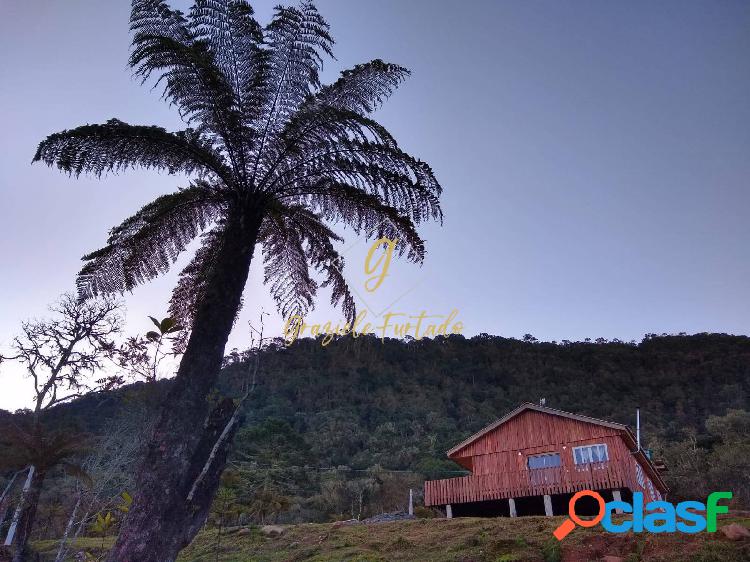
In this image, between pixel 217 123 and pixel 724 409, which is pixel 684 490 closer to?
pixel 724 409

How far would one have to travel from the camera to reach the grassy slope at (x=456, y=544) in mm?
11070

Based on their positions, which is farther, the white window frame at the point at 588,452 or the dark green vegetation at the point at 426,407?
the dark green vegetation at the point at 426,407

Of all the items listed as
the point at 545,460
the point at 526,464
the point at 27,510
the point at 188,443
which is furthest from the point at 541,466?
the point at 188,443

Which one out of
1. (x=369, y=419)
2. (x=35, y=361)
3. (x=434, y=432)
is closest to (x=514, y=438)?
(x=35, y=361)

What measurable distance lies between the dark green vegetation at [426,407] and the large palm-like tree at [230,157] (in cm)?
270

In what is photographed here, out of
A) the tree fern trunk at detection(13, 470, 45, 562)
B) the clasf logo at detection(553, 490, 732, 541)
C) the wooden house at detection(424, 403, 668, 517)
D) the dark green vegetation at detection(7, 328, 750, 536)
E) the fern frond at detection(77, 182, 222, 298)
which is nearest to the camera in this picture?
the fern frond at detection(77, 182, 222, 298)

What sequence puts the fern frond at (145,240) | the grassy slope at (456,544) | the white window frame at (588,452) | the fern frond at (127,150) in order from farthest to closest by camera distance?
the white window frame at (588,452)
the grassy slope at (456,544)
the fern frond at (145,240)
the fern frond at (127,150)

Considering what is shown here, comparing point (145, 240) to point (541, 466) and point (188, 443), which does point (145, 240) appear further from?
point (541, 466)

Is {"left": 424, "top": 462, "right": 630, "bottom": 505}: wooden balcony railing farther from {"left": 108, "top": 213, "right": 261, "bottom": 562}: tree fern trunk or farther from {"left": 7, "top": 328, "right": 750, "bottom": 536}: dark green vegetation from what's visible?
{"left": 108, "top": 213, "right": 261, "bottom": 562}: tree fern trunk

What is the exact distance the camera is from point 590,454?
23.0m

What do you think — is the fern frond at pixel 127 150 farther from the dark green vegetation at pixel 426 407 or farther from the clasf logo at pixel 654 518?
the clasf logo at pixel 654 518

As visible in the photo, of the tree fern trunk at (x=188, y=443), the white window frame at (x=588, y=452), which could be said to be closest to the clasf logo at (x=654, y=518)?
the tree fern trunk at (x=188, y=443)

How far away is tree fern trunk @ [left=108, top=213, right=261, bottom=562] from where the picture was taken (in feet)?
16.3

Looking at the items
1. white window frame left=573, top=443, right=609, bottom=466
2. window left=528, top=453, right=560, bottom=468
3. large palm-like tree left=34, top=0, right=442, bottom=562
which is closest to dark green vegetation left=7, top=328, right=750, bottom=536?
large palm-like tree left=34, top=0, right=442, bottom=562
